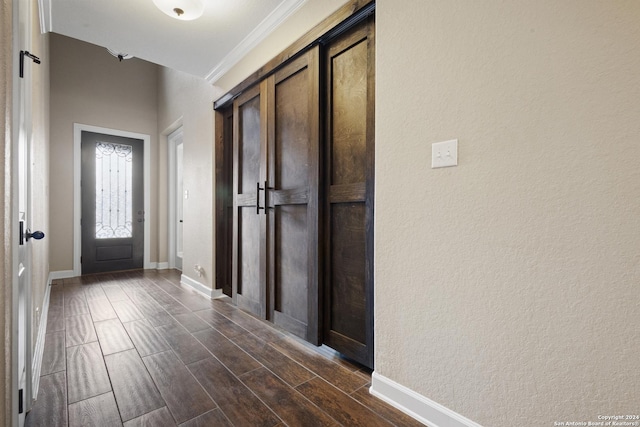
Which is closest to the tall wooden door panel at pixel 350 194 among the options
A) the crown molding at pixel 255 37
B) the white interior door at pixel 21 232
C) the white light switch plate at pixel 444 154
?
the white light switch plate at pixel 444 154

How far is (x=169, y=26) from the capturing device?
2518 mm

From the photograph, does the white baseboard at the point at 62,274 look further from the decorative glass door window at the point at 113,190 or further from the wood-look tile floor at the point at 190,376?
the wood-look tile floor at the point at 190,376

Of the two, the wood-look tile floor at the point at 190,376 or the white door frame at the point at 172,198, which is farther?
the white door frame at the point at 172,198

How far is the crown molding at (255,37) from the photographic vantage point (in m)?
2.26

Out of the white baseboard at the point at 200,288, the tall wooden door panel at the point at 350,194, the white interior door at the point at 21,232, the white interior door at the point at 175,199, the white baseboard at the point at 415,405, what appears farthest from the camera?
the white interior door at the point at 175,199

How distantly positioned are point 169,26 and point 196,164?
1.65m

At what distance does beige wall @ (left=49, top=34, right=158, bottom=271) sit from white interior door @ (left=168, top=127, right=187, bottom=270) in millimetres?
290

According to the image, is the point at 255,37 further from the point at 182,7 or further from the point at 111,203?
the point at 111,203

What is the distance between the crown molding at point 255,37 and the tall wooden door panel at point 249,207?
16.1 inches

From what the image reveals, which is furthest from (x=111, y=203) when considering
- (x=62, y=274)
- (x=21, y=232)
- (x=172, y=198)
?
(x=21, y=232)

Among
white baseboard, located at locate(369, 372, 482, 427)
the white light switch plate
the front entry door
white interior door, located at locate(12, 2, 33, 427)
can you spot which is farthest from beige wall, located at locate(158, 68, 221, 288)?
the white light switch plate

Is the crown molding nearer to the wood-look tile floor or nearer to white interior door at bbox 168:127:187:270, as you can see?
white interior door at bbox 168:127:187:270

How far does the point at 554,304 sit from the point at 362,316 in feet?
3.44

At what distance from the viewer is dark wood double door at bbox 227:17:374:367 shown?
6.06ft
